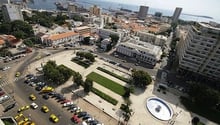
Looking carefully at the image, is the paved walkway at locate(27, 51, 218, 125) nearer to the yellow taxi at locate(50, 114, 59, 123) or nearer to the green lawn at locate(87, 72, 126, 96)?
the green lawn at locate(87, 72, 126, 96)

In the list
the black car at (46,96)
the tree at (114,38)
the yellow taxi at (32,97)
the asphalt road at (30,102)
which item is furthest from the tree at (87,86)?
the tree at (114,38)

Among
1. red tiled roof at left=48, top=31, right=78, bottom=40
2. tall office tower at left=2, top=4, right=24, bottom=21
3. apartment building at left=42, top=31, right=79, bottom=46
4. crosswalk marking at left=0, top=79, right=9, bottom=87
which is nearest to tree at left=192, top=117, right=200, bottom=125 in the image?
crosswalk marking at left=0, top=79, right=9, bottom=87

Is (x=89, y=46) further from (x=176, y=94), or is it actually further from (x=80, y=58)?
(x=176, y=94)

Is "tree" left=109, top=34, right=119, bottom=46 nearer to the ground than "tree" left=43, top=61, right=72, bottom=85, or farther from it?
farther from it

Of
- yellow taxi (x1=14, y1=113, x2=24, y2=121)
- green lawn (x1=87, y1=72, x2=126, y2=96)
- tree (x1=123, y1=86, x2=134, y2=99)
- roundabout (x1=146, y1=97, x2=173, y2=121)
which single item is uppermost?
tree (x1=123, y1=86, x2=134, y2=99)

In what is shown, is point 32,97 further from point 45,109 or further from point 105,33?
→ point 105,33

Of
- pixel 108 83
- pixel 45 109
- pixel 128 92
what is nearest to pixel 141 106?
pixel 128 92
